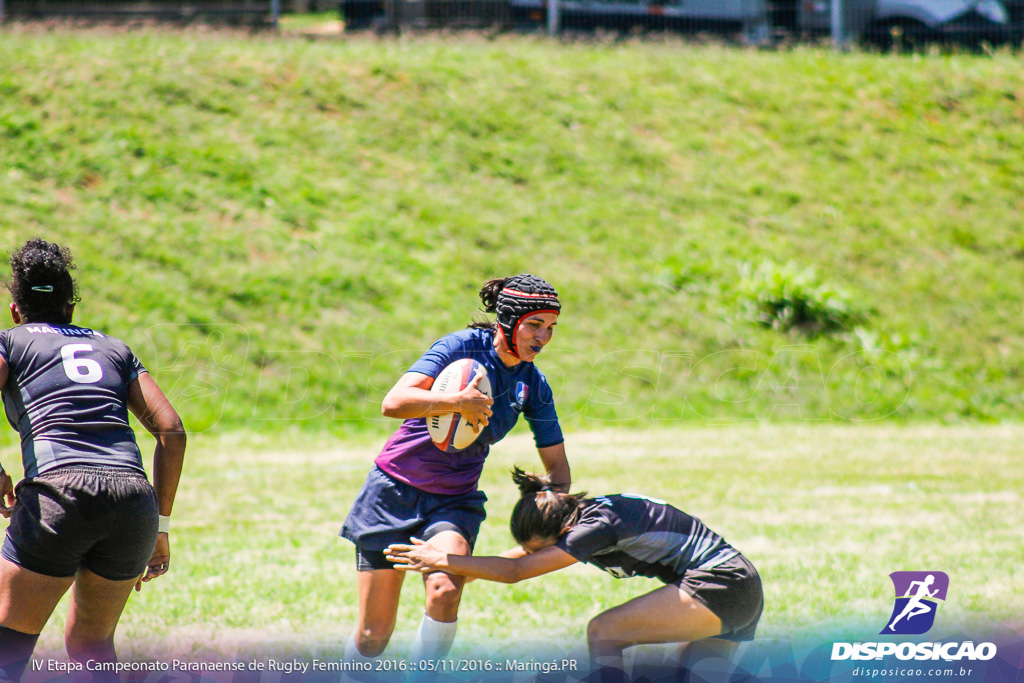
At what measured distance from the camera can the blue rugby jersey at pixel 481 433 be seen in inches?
187

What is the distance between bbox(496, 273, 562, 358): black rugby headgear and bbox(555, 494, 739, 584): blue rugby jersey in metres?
0.98

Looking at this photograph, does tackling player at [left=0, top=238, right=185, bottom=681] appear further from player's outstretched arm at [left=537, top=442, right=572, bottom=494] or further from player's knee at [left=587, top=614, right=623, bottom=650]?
player's knee at [left=587, top=614, right=623, bottom=650]

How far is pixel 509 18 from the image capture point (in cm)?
2136

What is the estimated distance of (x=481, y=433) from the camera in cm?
479

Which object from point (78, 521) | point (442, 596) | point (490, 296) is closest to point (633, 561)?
point (442, 596)

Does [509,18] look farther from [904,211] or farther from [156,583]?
[156,583]

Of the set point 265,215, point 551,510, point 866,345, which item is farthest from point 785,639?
point 265,215

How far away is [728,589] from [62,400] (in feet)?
10.2

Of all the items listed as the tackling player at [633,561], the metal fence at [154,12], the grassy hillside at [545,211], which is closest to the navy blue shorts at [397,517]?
the tackling player at [633,561]

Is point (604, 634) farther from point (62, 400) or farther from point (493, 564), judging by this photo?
point (62, 400)

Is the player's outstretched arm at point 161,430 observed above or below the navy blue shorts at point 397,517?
above

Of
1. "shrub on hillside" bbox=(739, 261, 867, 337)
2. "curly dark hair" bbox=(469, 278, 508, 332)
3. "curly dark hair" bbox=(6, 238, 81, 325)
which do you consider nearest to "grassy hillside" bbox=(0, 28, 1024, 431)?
"shrub on hillside" bbox=(739, 261, 867, 337)

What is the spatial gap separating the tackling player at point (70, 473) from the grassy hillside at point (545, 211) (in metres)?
9.04

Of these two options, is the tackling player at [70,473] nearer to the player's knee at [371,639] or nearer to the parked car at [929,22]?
the player's knee at [371,639]
